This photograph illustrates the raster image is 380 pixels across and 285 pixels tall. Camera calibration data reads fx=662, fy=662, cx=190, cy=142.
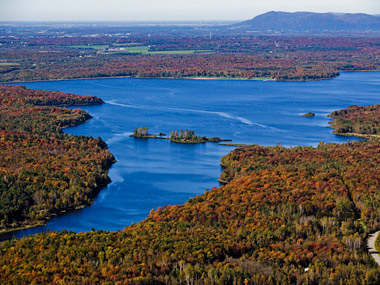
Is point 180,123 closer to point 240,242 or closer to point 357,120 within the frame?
point 357,120

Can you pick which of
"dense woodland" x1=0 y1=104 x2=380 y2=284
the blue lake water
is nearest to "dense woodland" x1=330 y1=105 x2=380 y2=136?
the blue lake water

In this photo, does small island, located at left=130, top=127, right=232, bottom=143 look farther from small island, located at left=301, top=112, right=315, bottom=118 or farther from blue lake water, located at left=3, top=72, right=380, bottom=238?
small island, located at left=301, top=112, right=315, bottom=118

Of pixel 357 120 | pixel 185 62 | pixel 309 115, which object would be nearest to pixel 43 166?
pixel 357 120

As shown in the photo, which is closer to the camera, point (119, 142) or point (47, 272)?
point (47, 272)

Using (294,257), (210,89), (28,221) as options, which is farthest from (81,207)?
(210,89)

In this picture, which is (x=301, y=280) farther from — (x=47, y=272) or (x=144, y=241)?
(x=47, y=272)
